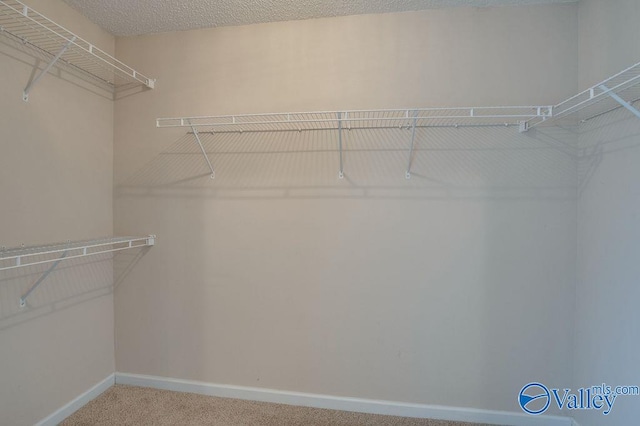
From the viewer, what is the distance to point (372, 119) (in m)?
1.61

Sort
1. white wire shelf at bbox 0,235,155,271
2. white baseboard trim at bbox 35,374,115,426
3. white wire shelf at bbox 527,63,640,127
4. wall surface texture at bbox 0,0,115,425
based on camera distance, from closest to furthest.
→ white wire shelf at bbox 527,63,640,127
white wire shelf at bbox 0,235,155,271
wall surface texture at bbox 0,0,115,425
white baseboard trim at bbox 35,374,115,426

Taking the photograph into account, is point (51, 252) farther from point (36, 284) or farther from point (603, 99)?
point (603, 99)

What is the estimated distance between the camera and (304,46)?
1.75m

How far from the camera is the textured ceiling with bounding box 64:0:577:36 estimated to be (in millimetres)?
1600

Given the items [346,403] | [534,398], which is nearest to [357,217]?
[346,403]

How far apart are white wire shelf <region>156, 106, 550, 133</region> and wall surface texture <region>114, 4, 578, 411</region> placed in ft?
0.16

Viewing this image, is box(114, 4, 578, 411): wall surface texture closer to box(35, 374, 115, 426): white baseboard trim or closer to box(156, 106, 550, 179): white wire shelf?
box(156, 106, 550, 179): white wire shelf

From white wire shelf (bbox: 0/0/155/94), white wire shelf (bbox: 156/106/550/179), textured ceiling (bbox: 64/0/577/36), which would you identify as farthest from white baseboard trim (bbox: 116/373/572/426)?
textured ceiling (bbox: 64/0/577/36)

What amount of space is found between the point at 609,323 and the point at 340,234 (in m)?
1.34

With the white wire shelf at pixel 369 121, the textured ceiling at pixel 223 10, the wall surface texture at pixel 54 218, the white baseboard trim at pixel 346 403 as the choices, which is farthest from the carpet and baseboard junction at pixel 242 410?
the textured ceiling at pixel 223 10

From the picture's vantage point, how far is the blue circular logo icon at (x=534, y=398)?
161cm

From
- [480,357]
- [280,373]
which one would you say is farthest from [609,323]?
[280,373]

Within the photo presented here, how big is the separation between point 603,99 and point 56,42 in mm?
2701

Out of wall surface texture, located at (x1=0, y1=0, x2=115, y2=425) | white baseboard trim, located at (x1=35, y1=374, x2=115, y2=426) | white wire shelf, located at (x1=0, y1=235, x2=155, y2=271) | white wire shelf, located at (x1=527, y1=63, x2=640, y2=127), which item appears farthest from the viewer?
white baseboard trim, located at (x1=35, y1=374, x2=115, y2=426)
